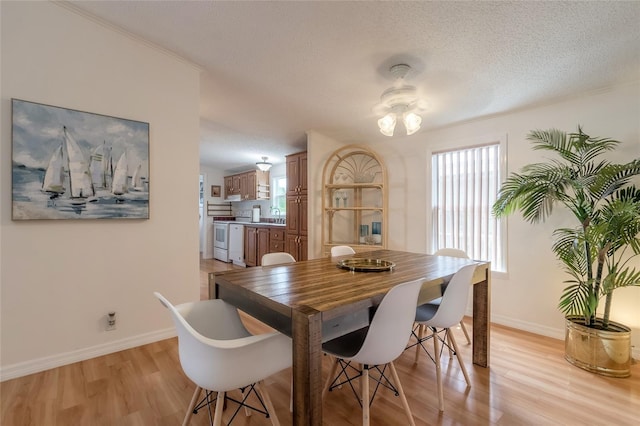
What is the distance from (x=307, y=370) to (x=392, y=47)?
2138 mm

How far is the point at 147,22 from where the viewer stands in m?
2.02

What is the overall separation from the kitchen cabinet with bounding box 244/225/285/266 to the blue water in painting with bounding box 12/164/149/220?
9.31ft

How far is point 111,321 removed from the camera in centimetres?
217

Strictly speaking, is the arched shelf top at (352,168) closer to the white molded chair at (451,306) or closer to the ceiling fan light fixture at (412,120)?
the ceiling fan light fixture at (412,120)

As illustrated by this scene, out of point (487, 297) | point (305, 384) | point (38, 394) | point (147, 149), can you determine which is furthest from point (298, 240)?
point (305, 384)

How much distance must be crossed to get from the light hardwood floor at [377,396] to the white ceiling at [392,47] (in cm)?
232

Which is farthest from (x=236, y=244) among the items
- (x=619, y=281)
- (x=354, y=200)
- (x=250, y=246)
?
(x=619, y=281)

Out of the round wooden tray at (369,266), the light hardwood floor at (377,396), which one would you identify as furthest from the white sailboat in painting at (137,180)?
the round wooden tray at (369,266)

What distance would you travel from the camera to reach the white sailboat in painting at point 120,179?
2.17 meters

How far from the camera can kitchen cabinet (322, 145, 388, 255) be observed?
12.6ft

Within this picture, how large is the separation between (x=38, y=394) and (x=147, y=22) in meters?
2.58

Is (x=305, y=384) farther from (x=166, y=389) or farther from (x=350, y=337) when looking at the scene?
(x=166, y=389)

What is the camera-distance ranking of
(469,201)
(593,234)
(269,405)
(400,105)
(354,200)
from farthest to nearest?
1. (354,200)
2. (469,201)
3. (400,105)
4. (593,234)
5. (269,405)

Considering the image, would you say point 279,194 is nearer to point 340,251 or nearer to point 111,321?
point 340,251
